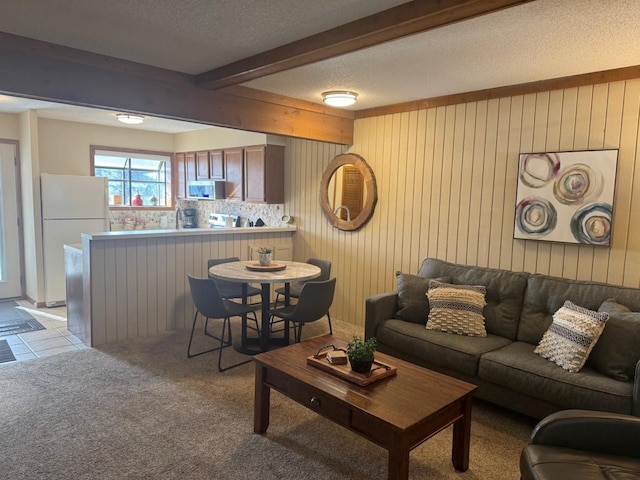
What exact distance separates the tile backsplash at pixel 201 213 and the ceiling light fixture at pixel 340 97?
7.25ft

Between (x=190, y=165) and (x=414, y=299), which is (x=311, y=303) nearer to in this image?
(x=414, y=299)

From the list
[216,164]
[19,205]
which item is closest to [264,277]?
[216,164]

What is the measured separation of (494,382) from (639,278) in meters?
1.31

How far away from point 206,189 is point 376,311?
12.6 feet

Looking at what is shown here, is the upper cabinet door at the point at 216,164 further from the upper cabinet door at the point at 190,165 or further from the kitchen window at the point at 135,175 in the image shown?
the kitchen window at the point at 135,175

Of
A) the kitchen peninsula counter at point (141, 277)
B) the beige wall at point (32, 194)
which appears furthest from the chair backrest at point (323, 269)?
the beige wall at point (32, 194)

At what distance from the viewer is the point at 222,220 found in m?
6.71

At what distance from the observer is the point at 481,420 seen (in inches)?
118

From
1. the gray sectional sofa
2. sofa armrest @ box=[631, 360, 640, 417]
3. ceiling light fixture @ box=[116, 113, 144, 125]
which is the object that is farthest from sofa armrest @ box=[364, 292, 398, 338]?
ceiling light fixture @ box=[116, 113, 144, 125]

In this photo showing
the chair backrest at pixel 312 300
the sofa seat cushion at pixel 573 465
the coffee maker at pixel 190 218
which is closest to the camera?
the sofa seat cushion at pixel 573 465

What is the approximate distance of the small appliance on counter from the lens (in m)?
6.55

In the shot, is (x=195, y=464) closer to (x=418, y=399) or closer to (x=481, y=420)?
(x=418, y=399)

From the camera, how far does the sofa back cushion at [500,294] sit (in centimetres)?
340

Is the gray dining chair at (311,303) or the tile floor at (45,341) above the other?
the gray dining chair at (311,303)
